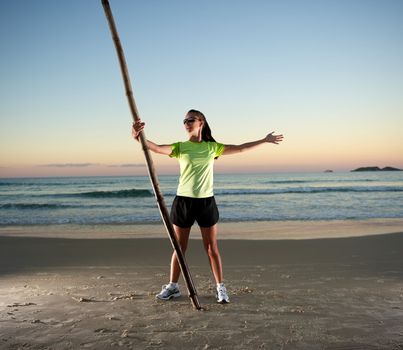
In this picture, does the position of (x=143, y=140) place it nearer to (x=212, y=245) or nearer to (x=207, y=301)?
(x=212, y=245)

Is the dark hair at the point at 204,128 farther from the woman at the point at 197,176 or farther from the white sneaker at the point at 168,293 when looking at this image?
the white sneaker at the point at 168,293

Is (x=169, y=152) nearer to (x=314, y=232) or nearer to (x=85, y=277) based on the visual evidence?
(x=85, y=277)

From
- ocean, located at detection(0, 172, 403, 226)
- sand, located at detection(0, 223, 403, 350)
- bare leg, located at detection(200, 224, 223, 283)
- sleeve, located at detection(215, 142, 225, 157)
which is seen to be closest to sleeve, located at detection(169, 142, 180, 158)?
sleeve, located at detection(215, 142, 225, 157)

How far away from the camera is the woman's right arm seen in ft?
13.3

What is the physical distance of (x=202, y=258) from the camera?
294 inches

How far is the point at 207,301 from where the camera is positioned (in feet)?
15.1

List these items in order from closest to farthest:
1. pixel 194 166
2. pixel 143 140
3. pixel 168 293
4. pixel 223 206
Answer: pixel 143 140 < pixel 194 166 < pixel 168 293 < pixel 223 206

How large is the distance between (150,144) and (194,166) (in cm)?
52

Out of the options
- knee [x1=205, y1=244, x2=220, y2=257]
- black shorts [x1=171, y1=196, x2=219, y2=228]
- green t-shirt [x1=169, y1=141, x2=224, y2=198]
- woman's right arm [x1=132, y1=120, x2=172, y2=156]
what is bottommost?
knee [x1=205, y1=244, x2=220, y2=257]

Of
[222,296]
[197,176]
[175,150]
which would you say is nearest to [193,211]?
[197,176]

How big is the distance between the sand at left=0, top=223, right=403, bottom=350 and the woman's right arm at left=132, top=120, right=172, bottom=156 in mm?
1643

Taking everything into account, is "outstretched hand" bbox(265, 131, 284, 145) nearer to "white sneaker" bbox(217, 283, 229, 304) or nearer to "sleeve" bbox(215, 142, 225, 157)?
"sleeve" bbox(215, 142, 225, 157)

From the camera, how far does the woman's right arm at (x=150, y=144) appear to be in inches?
160

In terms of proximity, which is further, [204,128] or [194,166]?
[204,128]
